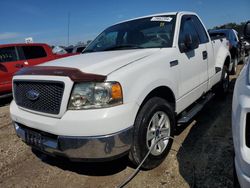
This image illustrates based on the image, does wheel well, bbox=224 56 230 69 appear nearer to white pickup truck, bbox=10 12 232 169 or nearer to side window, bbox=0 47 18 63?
white pickup truck, bbox=10 12 232 169

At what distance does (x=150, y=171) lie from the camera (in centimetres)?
312

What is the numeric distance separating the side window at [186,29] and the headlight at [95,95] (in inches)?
64.7

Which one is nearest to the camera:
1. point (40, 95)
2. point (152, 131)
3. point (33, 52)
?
point (40, 95)

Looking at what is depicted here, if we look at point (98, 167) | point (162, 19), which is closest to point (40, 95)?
point (98, 167)

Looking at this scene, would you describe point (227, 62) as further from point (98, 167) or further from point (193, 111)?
point (98, 167)

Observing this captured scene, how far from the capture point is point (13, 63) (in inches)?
→ 311

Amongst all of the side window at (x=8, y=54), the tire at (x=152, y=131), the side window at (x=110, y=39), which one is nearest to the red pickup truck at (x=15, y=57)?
the side window at (x=8, y=54)

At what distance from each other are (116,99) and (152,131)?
775mm

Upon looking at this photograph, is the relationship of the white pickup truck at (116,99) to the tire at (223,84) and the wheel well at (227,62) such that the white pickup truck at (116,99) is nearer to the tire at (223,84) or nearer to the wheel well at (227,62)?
the tire at (223,84)

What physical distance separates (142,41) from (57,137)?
6.43ft

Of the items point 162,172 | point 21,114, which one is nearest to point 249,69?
point 162,172

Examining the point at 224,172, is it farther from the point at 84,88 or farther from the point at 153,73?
the point at 84,88

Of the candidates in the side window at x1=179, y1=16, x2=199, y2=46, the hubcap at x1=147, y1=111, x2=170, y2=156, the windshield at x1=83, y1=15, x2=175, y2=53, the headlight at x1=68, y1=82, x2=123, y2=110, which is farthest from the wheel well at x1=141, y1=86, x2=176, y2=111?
the side window at x1=179, y1=16, x2=199, y2=46

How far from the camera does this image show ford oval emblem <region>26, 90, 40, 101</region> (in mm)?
2817
